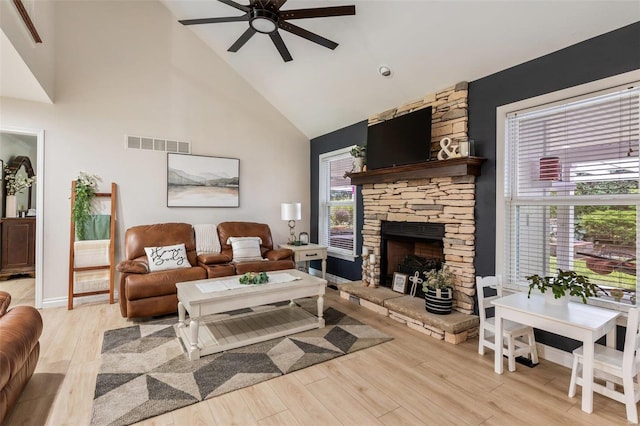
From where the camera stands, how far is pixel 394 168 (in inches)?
152

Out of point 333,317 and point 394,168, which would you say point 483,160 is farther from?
point 333,317

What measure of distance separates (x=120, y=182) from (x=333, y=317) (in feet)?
11.2

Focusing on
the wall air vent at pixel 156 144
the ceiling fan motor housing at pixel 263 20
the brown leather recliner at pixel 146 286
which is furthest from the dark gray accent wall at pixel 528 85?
the wall air vent at pixel 156 144

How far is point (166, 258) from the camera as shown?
3.97 metres

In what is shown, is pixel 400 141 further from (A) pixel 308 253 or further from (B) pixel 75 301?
(B) pixel 75 301

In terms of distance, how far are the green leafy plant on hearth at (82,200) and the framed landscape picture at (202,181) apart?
0.93 m

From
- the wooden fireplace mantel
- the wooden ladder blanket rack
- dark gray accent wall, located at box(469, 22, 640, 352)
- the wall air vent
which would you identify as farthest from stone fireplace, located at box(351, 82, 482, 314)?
the wooden ladder blanket rack

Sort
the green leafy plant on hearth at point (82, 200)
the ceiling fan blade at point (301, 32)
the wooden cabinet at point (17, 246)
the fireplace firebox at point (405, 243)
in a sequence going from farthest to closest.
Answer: the wooden cabinet at point (17, 246) < the green leafy plant on hearth at point (82, 200) < the fireplace firebox at point (405, 243) < the ceiling fan blade at point (301, 32)

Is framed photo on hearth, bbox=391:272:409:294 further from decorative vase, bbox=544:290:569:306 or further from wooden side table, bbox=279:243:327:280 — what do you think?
decorative vase, bbox=544:290:569:306

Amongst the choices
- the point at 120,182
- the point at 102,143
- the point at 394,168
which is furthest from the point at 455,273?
the point at 102,143

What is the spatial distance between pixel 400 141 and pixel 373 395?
2.75 meters

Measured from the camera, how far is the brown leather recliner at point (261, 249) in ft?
14.2

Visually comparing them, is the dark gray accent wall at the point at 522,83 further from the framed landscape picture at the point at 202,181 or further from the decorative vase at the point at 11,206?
the decorative vase at the point at 11,206

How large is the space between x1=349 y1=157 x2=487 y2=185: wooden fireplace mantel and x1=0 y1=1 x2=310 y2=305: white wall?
205 centimetres
